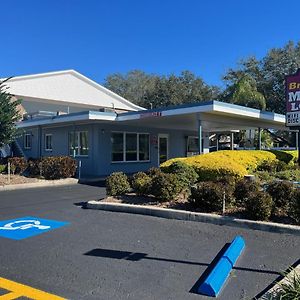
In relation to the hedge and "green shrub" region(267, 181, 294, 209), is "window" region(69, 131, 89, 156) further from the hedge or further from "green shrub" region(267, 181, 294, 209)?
"green shrub" region(267, 181, 294, 209)

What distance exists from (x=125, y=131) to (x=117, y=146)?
1.05 m

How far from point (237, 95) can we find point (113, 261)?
29.9 meters

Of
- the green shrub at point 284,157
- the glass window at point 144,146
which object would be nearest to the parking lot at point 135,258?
the green shrub at point 284,157

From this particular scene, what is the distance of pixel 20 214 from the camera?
957 cm

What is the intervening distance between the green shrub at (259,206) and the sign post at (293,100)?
9164 millimetres

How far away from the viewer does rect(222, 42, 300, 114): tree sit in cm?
4375

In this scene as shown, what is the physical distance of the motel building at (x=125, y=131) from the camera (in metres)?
17.4

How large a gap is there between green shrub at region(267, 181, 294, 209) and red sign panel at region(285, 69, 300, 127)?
8637mm

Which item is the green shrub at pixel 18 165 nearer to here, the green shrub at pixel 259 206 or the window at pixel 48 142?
the window at pixel 48 142

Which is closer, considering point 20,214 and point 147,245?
point 147,245

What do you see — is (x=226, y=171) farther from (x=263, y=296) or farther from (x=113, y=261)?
(x=263, y=296)

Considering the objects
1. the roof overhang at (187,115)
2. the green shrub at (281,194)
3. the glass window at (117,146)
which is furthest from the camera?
the glass window at (117,146)

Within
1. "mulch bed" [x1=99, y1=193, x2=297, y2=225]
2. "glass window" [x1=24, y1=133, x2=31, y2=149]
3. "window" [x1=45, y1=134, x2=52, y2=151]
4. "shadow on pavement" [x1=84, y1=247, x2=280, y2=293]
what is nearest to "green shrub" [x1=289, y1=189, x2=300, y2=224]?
"mulch bed" [x1=99, y1=193, x2=297, y2=225]

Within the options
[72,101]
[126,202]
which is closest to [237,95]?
[72,101]
